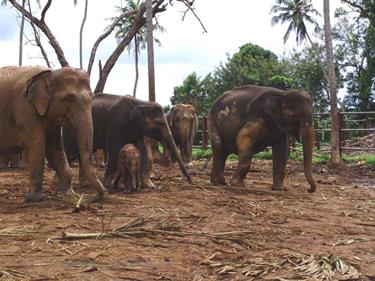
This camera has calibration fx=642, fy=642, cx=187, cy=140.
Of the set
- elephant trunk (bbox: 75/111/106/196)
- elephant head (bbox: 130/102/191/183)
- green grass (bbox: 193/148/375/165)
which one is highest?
elephant head (bbox: 130/102/191/183)

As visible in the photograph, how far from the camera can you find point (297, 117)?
10008mm

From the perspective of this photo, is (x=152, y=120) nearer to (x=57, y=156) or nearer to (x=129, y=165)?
(x=129, y=165)

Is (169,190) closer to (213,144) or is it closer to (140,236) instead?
(213,144)

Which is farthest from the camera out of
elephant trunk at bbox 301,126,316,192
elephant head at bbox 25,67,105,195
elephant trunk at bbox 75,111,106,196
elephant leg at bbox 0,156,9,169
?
elephant leg at bbox 0,156,9,169

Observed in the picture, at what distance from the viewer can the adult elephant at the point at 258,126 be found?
10.0m

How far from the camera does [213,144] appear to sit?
1184cm

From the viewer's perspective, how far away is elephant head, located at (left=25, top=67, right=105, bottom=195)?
25.7 feet

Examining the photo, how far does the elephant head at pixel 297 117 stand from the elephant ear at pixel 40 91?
12.5 ft

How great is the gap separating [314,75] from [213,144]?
32.3 meters

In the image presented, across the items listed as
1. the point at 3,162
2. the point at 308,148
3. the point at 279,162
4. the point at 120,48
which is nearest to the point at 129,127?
the point at 279,162

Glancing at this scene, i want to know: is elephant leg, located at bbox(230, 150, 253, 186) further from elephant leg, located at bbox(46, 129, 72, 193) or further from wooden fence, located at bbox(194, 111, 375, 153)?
wooden fence, located at bbox(194, 111, 375, 153)

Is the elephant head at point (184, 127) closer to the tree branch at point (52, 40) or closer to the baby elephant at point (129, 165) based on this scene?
the baby elephant at point (129, 165)

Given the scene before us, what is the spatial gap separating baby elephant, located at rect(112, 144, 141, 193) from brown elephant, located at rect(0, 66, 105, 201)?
1.27m

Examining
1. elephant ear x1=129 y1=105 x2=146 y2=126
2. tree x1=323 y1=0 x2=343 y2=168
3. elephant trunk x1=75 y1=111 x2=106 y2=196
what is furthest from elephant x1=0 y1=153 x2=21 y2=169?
tree x1=323 y1=0 x2=343 y2=168
